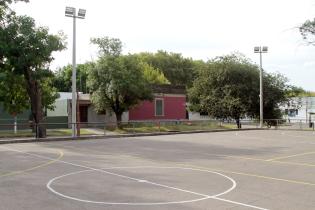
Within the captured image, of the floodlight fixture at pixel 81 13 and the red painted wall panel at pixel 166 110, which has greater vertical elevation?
the floodlight fixture at pixel 81 13

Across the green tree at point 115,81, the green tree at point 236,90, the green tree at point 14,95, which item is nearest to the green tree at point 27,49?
the green tree at point 14,95

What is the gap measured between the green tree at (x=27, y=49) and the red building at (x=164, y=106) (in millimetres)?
A: 18560

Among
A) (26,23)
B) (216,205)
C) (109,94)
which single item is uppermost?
(26,23)

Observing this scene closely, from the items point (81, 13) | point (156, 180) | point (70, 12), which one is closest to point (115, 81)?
point (81, 13)

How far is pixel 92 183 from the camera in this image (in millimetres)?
11617

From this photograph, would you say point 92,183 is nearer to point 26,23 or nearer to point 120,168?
point 120,168

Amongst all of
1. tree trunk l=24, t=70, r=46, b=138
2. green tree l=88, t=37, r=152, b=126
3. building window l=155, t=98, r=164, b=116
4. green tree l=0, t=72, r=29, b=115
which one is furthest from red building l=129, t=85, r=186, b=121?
tree trunk l=24, t=70, r=46, b=138

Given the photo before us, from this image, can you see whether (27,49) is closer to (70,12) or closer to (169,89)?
(70,12)

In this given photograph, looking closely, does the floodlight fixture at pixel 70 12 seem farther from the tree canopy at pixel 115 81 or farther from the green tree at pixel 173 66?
the green tree at pixel 173 66

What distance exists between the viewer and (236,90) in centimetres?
4831

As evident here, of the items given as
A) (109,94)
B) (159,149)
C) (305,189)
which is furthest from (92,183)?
(109,94)

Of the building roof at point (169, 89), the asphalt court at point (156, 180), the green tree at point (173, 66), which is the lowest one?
the asphalt court at point (156, 180)

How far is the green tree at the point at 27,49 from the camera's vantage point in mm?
27562

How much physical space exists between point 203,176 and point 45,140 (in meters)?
16.5
